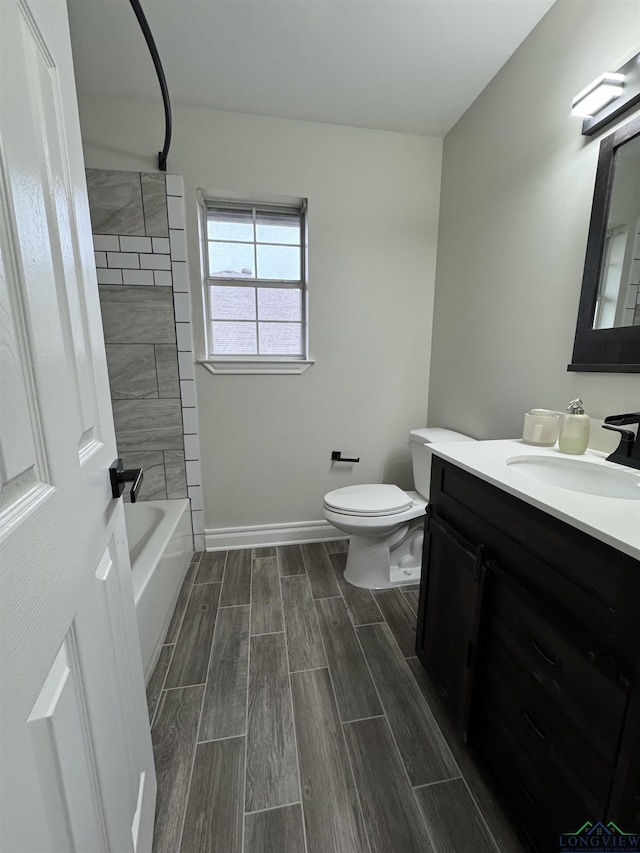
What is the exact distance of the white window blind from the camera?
1.98 meters

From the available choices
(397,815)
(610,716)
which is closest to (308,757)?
(397,815)

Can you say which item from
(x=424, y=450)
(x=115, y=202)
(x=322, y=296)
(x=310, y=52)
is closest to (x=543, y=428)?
(x=424, y=450)

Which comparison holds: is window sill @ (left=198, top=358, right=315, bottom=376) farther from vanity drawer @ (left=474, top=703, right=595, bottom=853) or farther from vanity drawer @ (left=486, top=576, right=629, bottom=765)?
vanity drawer @ (left=474, top=703, right=595, bottom=853)

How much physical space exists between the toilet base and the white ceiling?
2.18 m

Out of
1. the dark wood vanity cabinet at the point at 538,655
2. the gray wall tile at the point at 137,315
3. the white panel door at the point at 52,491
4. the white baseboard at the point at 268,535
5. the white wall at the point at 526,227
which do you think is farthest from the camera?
the white baseboard at the point at 268,535

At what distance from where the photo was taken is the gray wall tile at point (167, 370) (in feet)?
6.30

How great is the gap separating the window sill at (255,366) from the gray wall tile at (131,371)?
281 mm

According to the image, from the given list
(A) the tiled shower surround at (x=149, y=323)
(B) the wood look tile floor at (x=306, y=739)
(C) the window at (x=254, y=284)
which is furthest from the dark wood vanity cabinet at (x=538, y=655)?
(A) the tiled shower surround at (x=149, y=323)

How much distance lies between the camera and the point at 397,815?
931mm

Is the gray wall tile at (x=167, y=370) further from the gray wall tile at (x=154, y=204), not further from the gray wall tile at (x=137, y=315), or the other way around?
the gray wall tile at (x=154, y=204)

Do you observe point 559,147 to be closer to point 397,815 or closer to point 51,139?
point 51,139

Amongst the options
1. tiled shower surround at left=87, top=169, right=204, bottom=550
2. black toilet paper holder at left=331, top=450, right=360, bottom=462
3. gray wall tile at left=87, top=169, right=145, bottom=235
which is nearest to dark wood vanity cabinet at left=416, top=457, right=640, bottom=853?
black toilet paper holder at left=331, top=450, right=360, bottom=462

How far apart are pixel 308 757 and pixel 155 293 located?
2.10 metres

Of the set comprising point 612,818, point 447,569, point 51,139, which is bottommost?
point 612,818
